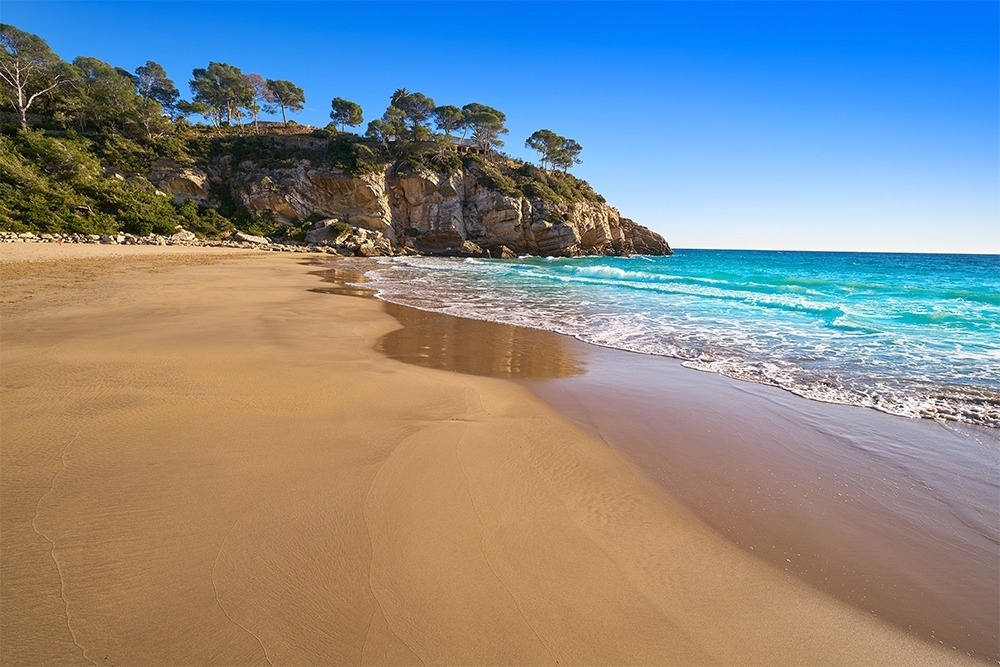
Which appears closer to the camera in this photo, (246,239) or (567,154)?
(246,239)

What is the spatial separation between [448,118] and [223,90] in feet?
94.8

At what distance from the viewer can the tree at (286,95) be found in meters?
56.7

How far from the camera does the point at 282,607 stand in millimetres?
1924

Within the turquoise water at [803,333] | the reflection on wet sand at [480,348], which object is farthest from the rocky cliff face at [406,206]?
the reflection on wet sand at [480,348]

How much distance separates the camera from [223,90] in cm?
5316

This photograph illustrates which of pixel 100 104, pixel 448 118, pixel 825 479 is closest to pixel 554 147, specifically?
pixel 448 118

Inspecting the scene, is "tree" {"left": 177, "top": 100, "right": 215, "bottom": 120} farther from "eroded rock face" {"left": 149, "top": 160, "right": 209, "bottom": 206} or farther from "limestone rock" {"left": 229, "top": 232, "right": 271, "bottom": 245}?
"limestone rock" {"left": 229, "top": 232, "right": 271, "bottom": 245}

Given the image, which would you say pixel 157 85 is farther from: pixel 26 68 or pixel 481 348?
pixel 481 348

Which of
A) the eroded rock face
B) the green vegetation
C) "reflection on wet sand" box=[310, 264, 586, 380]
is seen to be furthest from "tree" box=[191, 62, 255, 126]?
"reflection on wet sand" box=[310, 264, 586, 380]

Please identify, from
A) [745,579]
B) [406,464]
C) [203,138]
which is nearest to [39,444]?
[406,464]

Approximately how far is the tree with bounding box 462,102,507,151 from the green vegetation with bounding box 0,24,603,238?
15cm

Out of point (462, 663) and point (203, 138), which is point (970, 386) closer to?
point (462, 663)

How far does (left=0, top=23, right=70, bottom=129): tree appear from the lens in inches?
1433

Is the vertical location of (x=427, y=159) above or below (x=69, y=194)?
above
